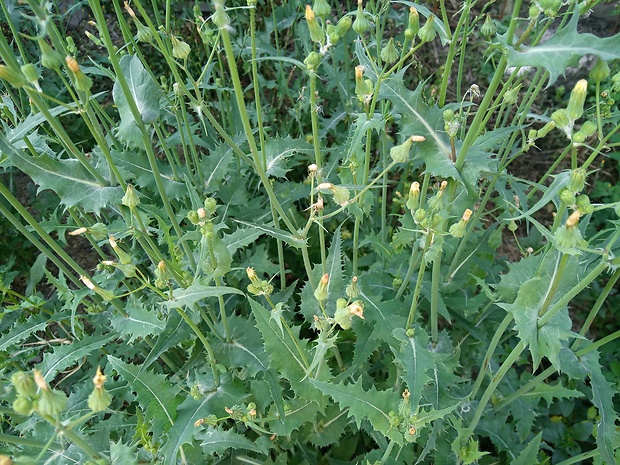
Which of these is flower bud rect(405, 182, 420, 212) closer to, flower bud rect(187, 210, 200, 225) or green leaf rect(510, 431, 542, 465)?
flower bud rect(187, 210, 200, 225)

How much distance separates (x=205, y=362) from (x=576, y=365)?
133 cm

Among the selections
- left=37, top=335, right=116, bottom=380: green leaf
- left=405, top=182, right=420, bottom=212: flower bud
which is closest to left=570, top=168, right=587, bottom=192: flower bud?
left=405, top=182, right=420, bottom=212: flower bud

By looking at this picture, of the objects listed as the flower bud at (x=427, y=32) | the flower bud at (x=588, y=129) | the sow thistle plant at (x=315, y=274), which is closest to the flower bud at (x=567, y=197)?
the sow thistle plant at (x=315, y=274)

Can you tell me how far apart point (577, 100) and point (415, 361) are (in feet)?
2.74

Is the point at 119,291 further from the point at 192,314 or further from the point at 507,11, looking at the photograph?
the point at 507,11

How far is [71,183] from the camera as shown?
1.57 meters

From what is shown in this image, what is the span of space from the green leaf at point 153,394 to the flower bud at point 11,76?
877 millimetres

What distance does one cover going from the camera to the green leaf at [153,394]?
1.56 meters

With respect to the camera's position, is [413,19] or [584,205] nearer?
[584,205]

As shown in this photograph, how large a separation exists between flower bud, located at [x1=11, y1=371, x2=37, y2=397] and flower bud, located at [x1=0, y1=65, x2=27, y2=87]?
61cm

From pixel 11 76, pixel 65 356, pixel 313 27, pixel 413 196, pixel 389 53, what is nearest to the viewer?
pixel 11 76

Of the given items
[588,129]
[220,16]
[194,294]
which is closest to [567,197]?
[588,129]

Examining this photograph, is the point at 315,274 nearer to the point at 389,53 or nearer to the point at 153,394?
the point at 153,394

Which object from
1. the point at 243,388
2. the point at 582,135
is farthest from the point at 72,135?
the point at 582,135
